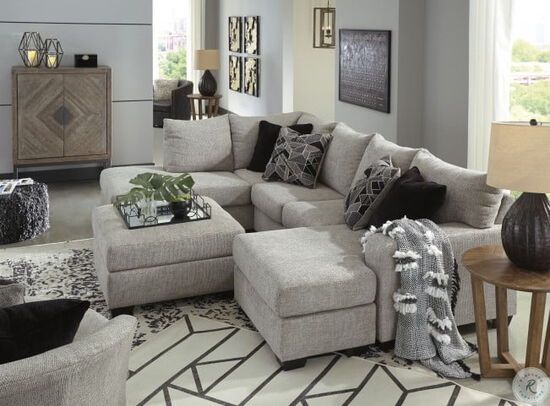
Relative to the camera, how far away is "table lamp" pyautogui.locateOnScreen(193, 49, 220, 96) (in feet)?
34.6

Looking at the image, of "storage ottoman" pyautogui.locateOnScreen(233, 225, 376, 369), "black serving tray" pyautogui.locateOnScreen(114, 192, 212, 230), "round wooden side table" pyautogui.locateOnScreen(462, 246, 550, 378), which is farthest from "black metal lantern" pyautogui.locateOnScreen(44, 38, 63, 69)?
"round wooden side table" pyautogui.locateOnScreen(462, 246, 550, 378)

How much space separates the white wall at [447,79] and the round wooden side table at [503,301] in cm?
263

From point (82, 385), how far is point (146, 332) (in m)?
1.82

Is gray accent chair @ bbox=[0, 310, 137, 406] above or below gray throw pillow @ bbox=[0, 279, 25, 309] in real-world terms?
below

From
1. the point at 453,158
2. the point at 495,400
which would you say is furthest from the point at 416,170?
the point at 453,158

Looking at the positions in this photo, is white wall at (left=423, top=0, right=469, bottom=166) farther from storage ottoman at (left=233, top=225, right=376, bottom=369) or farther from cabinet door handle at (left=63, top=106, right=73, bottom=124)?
cabinet door handle at (left=63, top=106, right=73, bottom=124)

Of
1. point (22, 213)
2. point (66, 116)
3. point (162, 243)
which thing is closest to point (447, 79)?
point (162, 243)

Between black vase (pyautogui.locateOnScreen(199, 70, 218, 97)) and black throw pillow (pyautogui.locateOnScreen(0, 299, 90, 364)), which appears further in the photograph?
black vase (pyautogui.locateOnScreen(199, 70, 218, 97))

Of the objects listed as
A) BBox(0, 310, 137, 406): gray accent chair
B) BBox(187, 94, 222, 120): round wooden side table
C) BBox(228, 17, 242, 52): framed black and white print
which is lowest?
BBox(0, 310, 137, 406): gray accent chair

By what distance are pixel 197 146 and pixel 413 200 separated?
242 cm

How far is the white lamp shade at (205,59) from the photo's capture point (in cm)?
1061

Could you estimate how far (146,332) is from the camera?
3.67m

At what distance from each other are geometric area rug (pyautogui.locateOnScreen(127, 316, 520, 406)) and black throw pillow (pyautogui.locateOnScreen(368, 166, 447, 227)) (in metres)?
0.81

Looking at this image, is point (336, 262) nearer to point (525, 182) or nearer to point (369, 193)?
point (369, 193)
